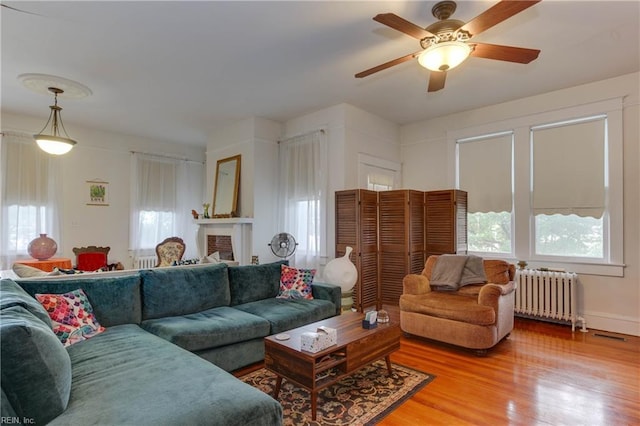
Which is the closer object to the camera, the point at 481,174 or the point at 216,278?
the point at 216,278

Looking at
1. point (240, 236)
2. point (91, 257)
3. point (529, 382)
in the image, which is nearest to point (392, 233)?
point (529, 382)

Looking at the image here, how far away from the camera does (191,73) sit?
361cm

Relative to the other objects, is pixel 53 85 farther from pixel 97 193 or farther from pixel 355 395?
pixel 355 395

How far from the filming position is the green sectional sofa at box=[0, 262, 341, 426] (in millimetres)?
1266

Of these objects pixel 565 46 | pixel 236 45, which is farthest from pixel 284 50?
pixel 565 46

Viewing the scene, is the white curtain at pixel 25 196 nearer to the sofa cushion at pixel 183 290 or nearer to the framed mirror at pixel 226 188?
the framed mirror at pixel 226 188

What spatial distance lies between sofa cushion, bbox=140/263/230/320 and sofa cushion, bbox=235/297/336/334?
282 millimetres

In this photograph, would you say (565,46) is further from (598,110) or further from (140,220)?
(140,220)

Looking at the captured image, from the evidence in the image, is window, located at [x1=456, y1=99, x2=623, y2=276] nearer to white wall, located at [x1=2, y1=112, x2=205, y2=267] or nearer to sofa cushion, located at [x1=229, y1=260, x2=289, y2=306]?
sofa cushion, located at [x1=229, y1=260, x2=289, y2=306]

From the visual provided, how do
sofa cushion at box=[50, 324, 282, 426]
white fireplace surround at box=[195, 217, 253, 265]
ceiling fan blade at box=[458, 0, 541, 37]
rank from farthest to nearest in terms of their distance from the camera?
1. white fireplace surround at box=[195, 217, 253, 265]
2. ceiling fan blade at box=[458, 0, 541, 37]
3. sofa cushion at box=[50, 324, 282, 426]

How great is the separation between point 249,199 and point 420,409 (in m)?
3.73

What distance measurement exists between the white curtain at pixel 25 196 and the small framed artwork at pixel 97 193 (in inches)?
16.5

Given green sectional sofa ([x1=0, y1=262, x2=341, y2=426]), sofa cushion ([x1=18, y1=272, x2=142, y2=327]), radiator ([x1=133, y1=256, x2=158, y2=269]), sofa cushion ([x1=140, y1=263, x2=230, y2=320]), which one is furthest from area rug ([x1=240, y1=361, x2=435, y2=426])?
radiator ([x1=133, y1=256, x2=158, y2=269])

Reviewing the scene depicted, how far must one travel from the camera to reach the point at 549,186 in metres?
4.20
